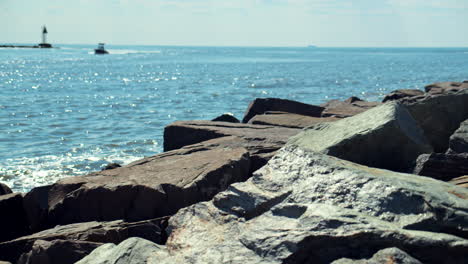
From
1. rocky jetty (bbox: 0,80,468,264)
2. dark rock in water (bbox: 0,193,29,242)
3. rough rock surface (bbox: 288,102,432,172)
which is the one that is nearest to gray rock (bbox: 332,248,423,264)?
rocky jetty (bbox: 0,80,468,264)

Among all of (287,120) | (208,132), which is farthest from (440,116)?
(208,132)

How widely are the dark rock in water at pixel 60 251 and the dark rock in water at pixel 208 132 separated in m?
3.89

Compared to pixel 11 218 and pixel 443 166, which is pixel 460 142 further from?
pixel 11 218

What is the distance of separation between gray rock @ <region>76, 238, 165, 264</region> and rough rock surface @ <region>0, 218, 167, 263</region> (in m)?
0.69

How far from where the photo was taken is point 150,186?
218 inches

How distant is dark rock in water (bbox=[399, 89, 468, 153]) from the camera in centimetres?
708

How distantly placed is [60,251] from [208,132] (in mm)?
4448

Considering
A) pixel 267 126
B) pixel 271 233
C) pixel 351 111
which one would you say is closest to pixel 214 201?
pixel 271 233

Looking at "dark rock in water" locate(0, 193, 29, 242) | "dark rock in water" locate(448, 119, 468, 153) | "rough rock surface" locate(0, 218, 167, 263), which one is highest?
"dark rock in water" locate(448, 119, 468, 153)

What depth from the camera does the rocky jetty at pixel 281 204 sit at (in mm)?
3262

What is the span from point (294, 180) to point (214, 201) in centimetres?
59

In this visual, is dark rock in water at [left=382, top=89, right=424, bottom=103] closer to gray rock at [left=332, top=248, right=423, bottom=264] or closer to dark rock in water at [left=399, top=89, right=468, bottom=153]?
dark rock in water at [left=399, top=89, right=468, bottom=153]

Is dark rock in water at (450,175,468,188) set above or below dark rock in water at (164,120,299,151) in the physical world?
above

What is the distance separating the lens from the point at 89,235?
15.6 ft
